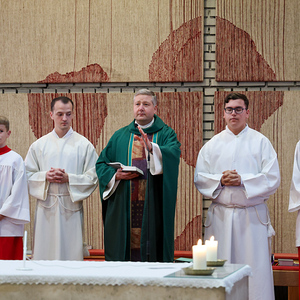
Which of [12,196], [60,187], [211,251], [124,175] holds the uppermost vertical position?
[124,175]

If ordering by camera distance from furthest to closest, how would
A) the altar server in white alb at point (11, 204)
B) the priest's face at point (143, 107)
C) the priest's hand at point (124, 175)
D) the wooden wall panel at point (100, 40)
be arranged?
the wooden wall panel at point (100, 40)
the altar server in white alb at point (11, 204)
the priest's face at point (143, 107)
the priest's hand at point (124, 175)

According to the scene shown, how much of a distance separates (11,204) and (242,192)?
2414 mm

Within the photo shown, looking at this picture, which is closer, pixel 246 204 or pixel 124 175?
pixel 124 175

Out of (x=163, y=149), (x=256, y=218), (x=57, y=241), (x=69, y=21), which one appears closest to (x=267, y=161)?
(x=256, y=218)

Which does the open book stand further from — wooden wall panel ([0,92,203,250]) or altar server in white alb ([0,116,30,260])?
wooden wall panel ([0,92,203,250])

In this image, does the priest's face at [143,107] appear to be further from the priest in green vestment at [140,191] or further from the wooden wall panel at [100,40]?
the wooden wall panel at [100,40]

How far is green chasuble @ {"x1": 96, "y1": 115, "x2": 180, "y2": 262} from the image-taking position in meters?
5.39

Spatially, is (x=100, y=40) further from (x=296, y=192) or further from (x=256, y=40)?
(x=296, y=192)

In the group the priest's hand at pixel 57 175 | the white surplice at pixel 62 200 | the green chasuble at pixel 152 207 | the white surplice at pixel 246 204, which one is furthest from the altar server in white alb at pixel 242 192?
the priest's hand at pixel 57 175

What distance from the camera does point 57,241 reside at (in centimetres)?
594

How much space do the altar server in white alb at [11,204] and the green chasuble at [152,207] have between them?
0.88 m

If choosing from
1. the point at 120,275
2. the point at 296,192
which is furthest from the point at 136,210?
the point at 120,275

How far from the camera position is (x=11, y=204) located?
19.1 feet

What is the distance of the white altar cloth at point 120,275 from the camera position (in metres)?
2.99
